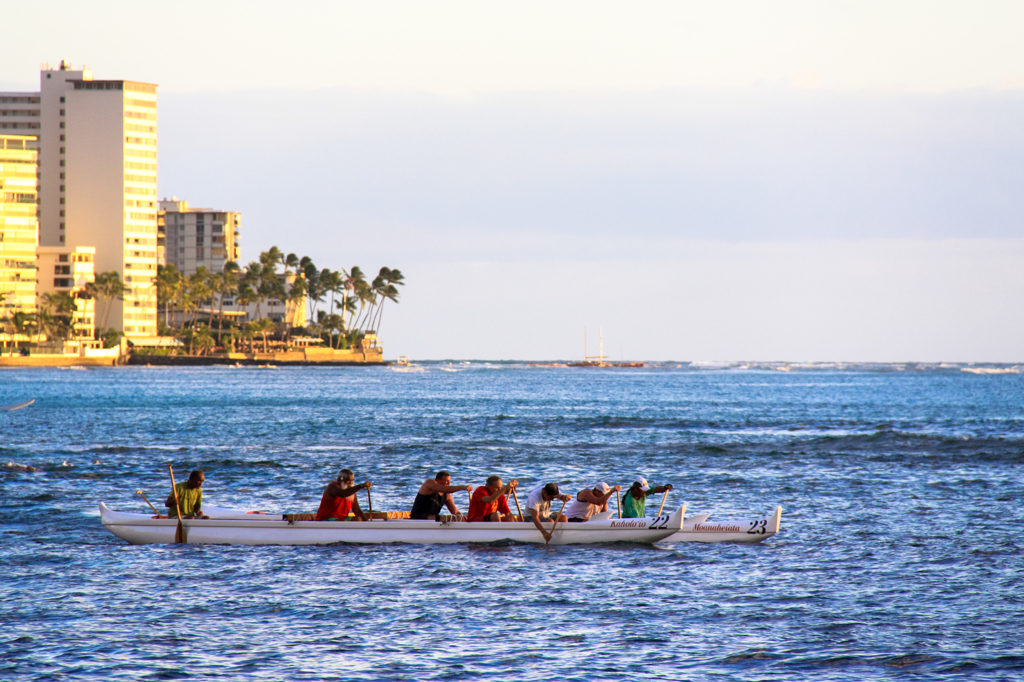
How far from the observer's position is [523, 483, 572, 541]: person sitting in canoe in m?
23.1

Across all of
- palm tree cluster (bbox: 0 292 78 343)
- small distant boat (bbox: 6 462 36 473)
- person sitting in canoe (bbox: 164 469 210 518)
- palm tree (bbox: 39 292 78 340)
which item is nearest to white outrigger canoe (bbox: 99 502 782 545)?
person sitting in canoe (bbox: 164 469 210 518)

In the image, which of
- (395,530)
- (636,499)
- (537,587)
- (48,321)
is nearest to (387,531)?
(395,530)

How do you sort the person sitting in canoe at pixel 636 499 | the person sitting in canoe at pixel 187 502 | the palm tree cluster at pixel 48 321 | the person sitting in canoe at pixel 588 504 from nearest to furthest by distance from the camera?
the person sitting in canoe at pixel 187 502, the person sitting in canoe at pixel 588 504, the person sitting in canoe at pixel 636 499, the palm tree cluster at pixel 48 321

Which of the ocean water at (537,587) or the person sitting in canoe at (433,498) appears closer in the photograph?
the ocean water at (537,587)

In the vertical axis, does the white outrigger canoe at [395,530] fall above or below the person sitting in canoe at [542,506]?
below

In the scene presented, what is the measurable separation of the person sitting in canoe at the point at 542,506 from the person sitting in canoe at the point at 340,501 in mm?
3546

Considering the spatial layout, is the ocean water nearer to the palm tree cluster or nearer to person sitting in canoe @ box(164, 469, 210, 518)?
person sitting in canoe @ box(164, 469, 210, 518)

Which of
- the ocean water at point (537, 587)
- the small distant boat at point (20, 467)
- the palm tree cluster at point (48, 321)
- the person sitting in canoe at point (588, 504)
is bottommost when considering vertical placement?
the ocean water at point (537, 587)

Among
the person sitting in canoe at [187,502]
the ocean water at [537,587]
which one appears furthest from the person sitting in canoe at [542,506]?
the person sitting in canoe at [187,502]

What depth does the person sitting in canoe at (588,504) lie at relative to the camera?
931 inches

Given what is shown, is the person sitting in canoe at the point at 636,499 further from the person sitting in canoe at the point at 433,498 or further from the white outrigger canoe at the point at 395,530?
the person sitting in canoe at the point at 433,498

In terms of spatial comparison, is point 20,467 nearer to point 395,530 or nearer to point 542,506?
point 395,530

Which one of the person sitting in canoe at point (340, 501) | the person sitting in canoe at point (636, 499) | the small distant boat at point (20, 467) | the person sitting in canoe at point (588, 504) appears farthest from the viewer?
the small distant boat at point (20, 467)

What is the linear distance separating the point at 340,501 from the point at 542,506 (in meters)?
4.40
